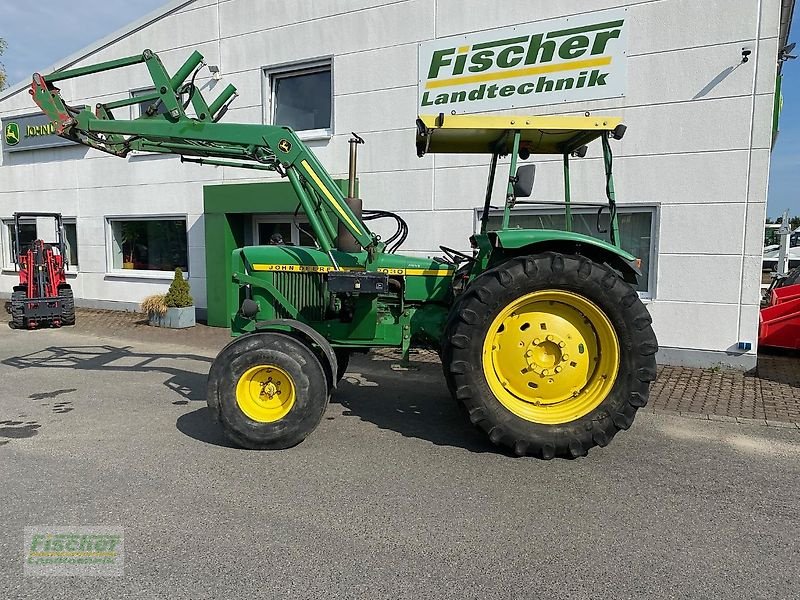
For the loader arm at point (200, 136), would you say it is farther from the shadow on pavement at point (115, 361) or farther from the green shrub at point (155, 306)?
the green shrub at point (155, 306)

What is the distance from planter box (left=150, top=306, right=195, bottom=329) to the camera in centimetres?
951

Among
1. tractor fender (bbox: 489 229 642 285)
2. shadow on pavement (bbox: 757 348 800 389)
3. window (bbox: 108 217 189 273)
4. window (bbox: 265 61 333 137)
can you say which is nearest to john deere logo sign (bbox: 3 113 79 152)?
window (bbox: 108 217 189 273)

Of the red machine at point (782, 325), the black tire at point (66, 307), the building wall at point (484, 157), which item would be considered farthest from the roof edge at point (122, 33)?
the red machine at point (782, 325)

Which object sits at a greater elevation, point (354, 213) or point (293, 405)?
point (354, 213)

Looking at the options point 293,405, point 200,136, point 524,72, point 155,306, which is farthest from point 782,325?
point 155,306

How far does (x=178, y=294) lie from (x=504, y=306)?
23.5 ft

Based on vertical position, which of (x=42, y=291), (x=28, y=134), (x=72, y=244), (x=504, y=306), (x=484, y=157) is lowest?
(x=42, y=291)

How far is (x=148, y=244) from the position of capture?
11328 millimetres

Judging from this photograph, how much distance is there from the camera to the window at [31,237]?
484 inches

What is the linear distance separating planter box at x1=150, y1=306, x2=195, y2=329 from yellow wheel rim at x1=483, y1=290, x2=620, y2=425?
695 centimetres

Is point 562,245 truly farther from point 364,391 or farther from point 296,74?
point 296,74

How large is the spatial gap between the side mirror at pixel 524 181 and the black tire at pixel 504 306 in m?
0.47

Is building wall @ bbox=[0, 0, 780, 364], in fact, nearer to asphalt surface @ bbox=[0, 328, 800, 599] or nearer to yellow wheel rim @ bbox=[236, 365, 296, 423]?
asphalt surface @ bbox=[0, 328, 800, 599]

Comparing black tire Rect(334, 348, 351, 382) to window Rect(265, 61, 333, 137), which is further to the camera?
window Rect(265, 61, 333, 137)
